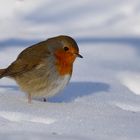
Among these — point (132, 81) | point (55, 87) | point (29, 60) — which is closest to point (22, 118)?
point (55, 87)

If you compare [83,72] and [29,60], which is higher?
[29,60]

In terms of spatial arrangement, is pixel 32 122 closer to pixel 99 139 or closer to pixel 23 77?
pixel 99 139

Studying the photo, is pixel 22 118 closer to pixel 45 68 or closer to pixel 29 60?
pixel 45 68

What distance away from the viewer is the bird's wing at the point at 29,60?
635cm

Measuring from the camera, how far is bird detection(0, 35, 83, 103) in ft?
20.4

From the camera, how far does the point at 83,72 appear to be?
281 inches

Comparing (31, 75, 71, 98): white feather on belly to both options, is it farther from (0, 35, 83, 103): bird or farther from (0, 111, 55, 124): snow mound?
(0, 111, 55, 124): snow mound

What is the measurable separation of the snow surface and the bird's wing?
0.64 ft

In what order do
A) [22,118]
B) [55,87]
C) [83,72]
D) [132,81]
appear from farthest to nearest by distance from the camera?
[83,72]
[132,81]
[55,87]
[22,118]

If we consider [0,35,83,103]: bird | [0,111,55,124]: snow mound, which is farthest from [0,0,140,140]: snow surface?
[0,35,83,103]: bird

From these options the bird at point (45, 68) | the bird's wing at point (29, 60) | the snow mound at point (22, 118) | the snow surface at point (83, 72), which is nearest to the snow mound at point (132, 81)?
the snow surface at point (83, 72)

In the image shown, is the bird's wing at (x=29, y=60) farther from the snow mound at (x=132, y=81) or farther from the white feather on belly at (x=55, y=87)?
the snow mound at (x=132, y=81)

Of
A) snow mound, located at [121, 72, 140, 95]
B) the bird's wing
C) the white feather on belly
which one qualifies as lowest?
snow mound, located at [121, 72, 140, 95]

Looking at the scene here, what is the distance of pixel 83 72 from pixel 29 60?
877 millimetres
